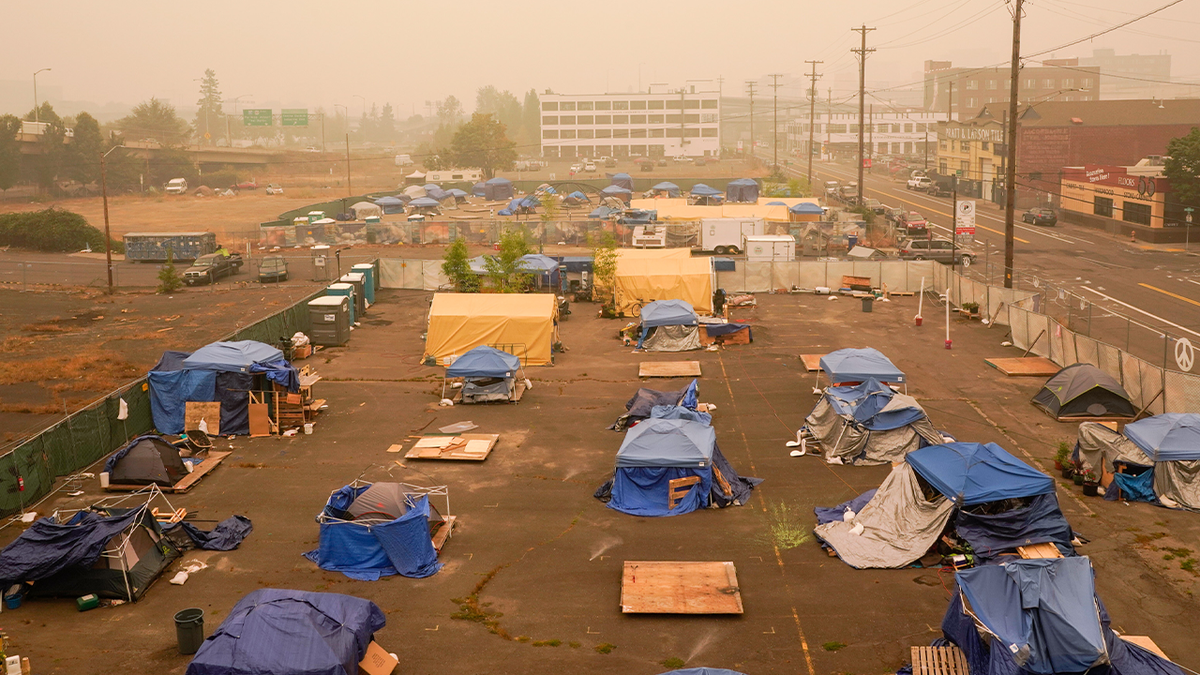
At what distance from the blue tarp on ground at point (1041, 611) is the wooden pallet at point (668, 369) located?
19.0 meters

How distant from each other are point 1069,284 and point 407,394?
34.4m

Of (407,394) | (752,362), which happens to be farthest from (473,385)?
(752,362)

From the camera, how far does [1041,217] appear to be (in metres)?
71.7

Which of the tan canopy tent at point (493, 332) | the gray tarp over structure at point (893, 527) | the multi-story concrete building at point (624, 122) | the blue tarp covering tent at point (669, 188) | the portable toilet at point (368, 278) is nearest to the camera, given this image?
the gray tarp over structure at point (893, 527)

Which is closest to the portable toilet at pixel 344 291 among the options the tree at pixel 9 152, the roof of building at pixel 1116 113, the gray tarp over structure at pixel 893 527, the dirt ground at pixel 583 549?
the dirt ground at pixel 583 549

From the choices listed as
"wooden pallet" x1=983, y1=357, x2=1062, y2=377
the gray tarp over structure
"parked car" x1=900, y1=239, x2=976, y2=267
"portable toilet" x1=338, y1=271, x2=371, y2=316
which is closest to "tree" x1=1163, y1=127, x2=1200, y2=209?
"parked car" x1=900, y1=239, x2=976, y2=267

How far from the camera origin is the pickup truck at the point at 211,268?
172 feet

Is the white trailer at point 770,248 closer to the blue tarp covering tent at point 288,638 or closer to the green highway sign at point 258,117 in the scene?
the blue tarp covering tent at point 288,638

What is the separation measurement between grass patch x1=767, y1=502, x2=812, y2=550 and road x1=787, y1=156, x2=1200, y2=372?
1300 cm

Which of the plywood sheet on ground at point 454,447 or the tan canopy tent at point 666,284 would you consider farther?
the tan canopy tent at point 666,284

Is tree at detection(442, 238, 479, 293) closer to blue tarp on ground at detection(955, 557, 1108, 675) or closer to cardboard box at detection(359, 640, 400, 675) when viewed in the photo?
cardboard box at detection(359, 640, 400, 675)

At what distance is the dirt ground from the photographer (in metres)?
15.7

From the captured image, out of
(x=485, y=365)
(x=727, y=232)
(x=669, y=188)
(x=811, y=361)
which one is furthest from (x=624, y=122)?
(x=485, y=365)

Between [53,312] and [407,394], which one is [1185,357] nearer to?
[407,394]
